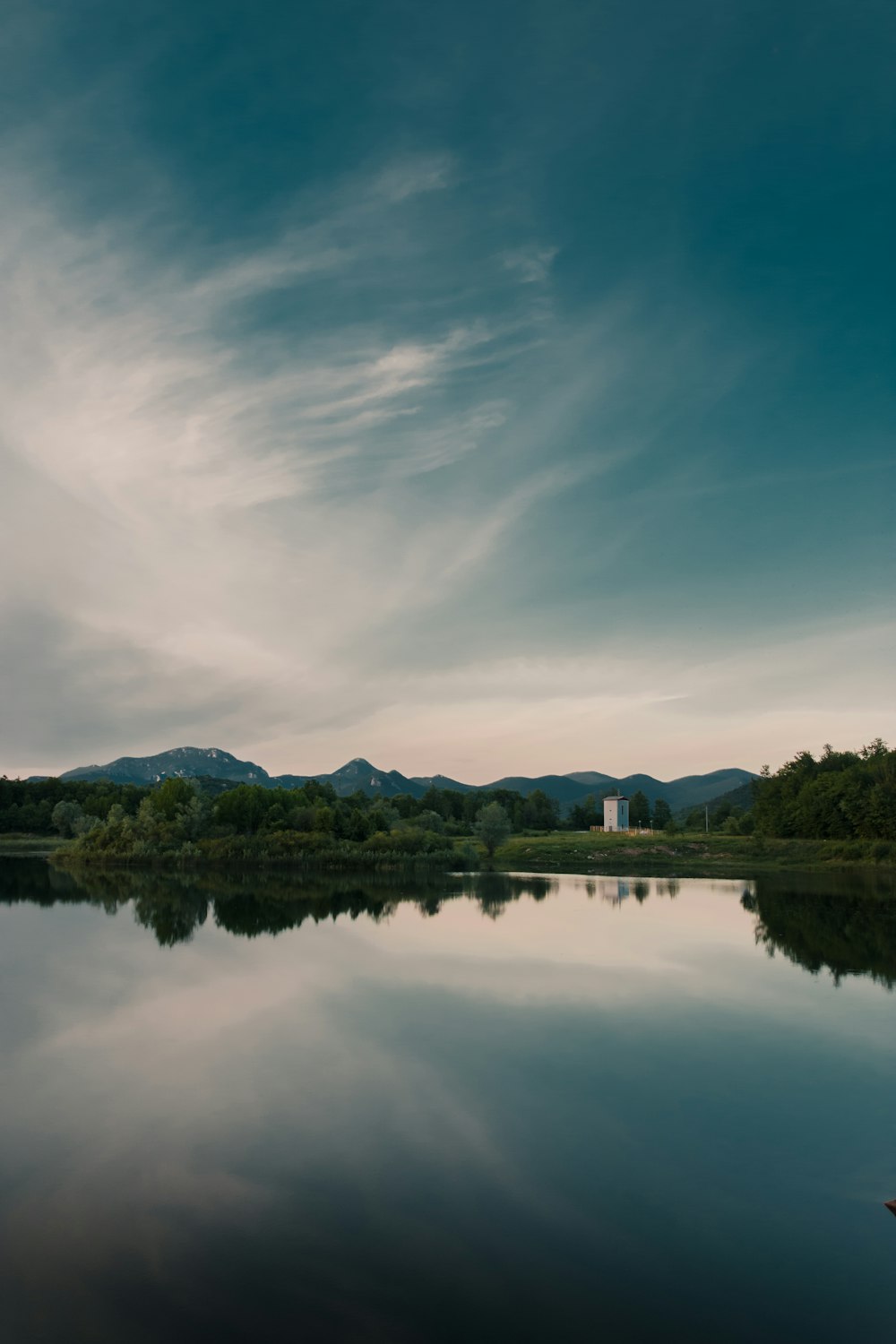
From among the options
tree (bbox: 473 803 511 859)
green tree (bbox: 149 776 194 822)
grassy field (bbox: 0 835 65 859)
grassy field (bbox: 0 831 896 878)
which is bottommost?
grassy field (bbox: 0 835 65 859)

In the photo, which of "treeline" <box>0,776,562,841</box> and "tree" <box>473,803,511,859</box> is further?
"treeline" <box>0,776,562,841</box>

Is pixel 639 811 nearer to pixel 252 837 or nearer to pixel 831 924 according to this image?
pixel 252 837

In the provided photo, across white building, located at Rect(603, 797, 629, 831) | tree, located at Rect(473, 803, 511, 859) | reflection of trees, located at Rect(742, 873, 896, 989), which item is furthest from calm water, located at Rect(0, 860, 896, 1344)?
white building, located at Rect(603, 797, 629, 831)

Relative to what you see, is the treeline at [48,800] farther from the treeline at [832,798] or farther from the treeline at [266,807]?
the treeline at [832,798]

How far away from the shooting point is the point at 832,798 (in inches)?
3014

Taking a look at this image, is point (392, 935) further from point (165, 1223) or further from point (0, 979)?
point (165, 1223)

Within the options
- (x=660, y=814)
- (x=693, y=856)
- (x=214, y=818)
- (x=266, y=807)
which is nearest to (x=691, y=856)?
(x=693, y=856)

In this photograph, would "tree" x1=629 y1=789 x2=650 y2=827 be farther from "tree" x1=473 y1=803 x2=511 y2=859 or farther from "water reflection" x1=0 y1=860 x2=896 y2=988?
"water reflection" x1=0 y1=860 x2=896 y2=988

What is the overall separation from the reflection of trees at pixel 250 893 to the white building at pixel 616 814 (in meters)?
76.6

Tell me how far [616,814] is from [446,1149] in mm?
124696

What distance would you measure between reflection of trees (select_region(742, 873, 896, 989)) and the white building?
7902 cm

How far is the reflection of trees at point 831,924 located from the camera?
25.0 m

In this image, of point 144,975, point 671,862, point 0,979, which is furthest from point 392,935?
point 671,862

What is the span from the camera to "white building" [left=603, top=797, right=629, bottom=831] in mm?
130625
